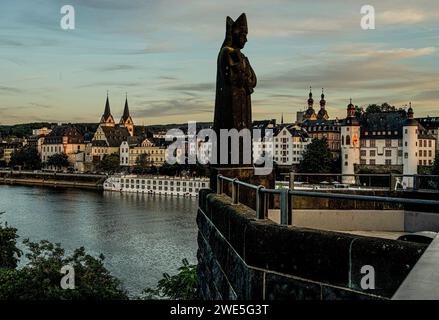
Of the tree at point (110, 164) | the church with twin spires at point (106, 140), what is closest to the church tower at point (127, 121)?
the church with twin spires at point (106, 140)

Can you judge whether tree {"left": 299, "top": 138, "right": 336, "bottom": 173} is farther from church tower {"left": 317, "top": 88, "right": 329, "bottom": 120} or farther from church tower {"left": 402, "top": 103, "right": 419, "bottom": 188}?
church tower {"left": 317, "top": 88, "right": 329, "bottom": 120}

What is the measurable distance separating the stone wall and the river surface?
21512 mm

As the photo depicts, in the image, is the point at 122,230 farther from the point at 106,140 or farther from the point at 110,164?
the point at 106,140

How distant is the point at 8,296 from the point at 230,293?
12.0 m

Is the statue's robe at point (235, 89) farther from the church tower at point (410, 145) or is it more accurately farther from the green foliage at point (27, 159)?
the green foliage at point (27, 159)

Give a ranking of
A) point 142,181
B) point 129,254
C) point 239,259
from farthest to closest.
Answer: point 142,181 → point 129,254 → point 239,259

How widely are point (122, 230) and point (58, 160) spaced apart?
9718 cm

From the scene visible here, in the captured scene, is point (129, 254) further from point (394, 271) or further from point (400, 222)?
point (394, 271)

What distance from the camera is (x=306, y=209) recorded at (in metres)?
8.30

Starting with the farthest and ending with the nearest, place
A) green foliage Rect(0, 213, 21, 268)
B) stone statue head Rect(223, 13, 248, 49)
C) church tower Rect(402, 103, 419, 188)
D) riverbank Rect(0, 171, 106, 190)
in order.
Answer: riverbank Rect(0, 171, 106, 190)
church tower Rect(402, 103, 419, 188)
green foliage Rect(0, 213, 21, 268)
stone statue head Rect(223, 13, 248, 49)

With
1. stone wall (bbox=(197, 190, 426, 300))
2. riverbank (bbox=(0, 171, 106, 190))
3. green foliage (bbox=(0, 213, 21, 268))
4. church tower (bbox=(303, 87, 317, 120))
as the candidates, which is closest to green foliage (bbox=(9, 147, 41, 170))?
riverbank (bbox=(0, 171, 106, 190))

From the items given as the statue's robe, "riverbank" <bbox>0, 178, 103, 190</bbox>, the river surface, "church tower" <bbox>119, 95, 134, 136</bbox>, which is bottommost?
"riverbank" <bbox>0, 178, 103, 190</bbox>

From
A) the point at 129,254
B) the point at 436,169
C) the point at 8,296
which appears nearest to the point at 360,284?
the point at 8,296

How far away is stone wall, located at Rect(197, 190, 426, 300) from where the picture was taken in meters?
2.88
